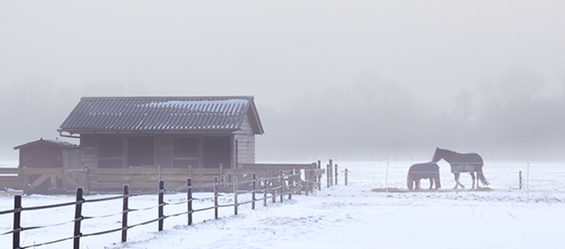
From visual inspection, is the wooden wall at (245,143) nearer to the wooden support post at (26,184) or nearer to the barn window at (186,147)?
the barn window at (186,147)

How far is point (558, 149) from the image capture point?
238ft

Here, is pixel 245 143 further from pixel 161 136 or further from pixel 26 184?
pixel 26 184

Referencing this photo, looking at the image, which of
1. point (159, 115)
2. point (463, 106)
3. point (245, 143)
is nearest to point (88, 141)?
point (159, 115)

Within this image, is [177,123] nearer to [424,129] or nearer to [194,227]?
[194,227]

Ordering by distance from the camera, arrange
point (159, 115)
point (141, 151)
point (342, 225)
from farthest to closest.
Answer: point (159, 115), point (141, 151), point (342, 225)

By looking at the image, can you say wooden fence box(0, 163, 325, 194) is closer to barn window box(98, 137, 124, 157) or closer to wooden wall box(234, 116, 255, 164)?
barn window box(98, 137, 124, 157)

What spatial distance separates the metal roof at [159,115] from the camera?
85.7ft

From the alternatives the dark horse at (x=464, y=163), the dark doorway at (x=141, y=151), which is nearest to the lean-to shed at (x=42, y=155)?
the dark doorway at (x=141, y=151)

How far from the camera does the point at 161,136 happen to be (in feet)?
87.9

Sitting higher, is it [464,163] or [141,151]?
[141,151]

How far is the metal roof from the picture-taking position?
26125mm

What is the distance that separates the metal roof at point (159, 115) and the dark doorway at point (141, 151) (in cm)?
86

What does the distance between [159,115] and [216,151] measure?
3.63 meters

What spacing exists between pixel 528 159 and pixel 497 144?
6.81 metres
